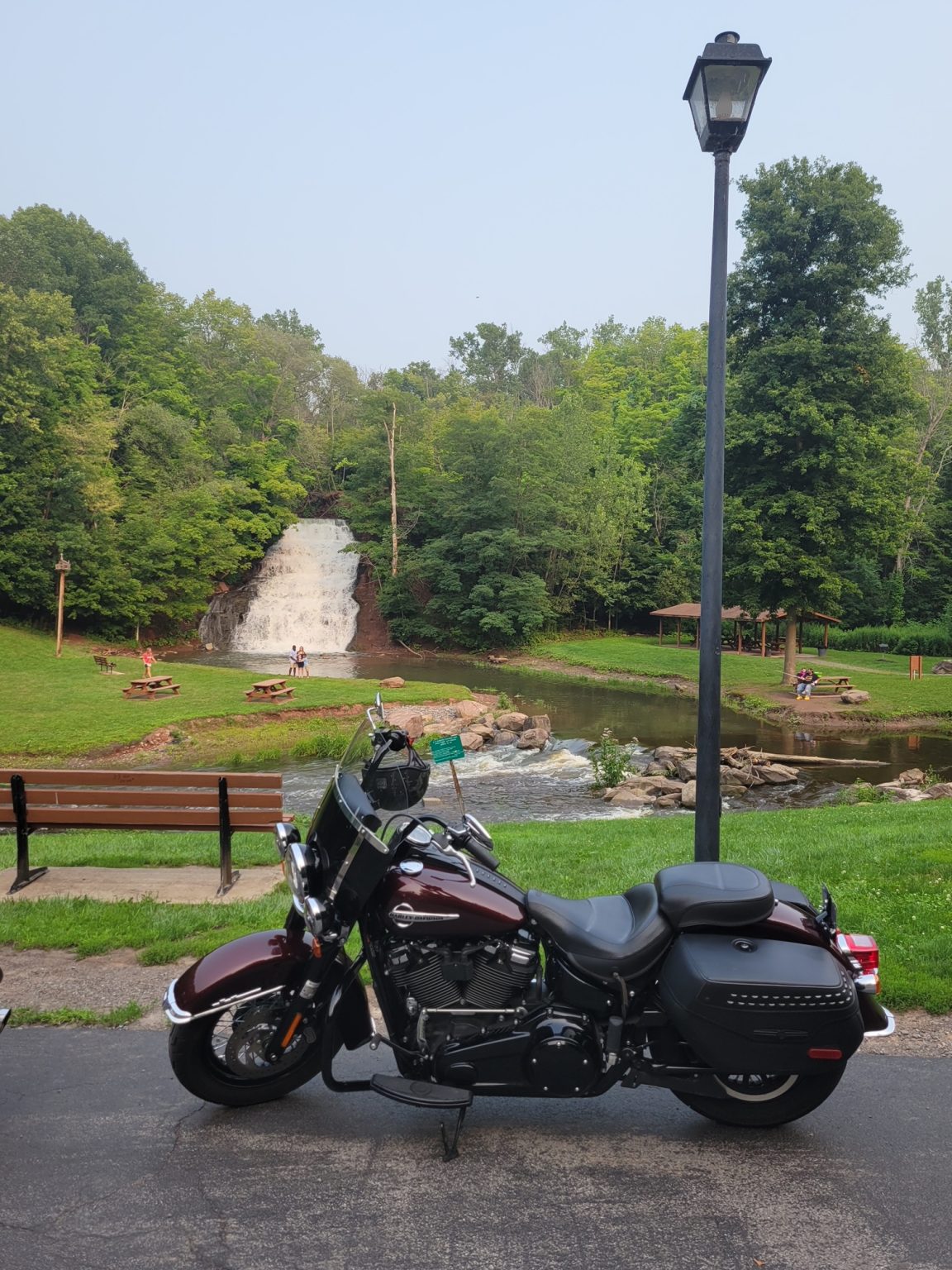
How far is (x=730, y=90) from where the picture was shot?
5770mm

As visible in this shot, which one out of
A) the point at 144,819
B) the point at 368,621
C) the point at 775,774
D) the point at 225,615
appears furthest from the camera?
the point at 368,621

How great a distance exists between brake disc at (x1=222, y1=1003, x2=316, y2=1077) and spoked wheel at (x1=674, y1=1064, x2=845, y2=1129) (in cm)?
153

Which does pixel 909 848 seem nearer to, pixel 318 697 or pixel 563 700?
pixel 318 697

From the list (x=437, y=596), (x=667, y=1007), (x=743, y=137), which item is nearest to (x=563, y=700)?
(x=437, y=596)

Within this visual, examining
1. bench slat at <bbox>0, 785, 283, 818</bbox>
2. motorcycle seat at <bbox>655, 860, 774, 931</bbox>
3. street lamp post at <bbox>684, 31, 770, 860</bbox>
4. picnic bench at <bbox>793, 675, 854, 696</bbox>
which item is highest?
street lamp post at <bbox>684, 31, 770, 860</bbox>

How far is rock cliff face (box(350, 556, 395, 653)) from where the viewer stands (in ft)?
148

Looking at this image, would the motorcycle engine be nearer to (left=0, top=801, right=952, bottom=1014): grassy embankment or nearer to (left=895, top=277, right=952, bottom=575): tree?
(left=0, top=801, right=952, bottom=1014): grassy embankment

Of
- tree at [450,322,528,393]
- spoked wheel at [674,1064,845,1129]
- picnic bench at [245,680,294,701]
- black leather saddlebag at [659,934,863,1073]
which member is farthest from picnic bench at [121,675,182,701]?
tree at [450,322,528,393]

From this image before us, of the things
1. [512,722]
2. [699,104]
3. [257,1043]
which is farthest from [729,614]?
[257,1043]

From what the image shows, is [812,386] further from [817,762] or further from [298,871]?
[298,871]

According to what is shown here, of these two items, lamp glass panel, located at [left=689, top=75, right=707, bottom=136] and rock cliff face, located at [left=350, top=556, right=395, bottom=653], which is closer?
lamp glass panel, located at [left=689, top=75, right=707, bottom=136]

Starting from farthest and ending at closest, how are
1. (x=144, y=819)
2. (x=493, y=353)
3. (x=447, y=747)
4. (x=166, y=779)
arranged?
(x=493, y=353), (x=166, y=779), (x=144, y=819), (x=447, y=747)

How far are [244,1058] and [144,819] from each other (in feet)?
14.2

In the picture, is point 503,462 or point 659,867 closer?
point 659,867
